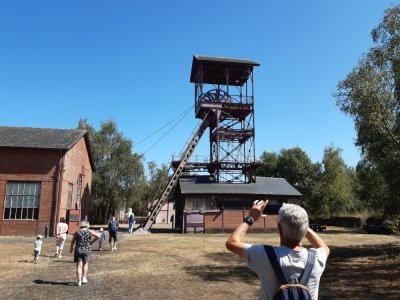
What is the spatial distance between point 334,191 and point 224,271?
156 ft

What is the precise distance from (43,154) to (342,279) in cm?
2535

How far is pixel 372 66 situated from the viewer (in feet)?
69.4

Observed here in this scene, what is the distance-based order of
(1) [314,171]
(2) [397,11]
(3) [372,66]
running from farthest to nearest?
(1) [314,171] < (3) [372,66] < (2) [397,11]

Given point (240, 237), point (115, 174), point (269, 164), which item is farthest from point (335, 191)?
point (240, 237)

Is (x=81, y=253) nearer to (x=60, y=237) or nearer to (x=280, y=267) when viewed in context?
(x=60, y=237)

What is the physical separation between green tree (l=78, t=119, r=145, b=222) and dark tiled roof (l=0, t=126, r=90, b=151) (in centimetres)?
1449

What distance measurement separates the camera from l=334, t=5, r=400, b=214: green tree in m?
18.0

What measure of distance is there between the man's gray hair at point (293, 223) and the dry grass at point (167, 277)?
7558mm

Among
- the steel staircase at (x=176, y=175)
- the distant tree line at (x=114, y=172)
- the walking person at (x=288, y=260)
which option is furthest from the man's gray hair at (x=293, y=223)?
the distant tree line at (x=114, y=172)

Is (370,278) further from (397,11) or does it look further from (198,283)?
(397,11)

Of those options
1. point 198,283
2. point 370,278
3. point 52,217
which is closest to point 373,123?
point 370,278

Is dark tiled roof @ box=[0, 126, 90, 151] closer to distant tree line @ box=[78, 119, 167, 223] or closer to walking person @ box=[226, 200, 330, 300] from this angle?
distant tree line @ box=[78, 119, 167, 223]

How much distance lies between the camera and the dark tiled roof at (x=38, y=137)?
3023cm

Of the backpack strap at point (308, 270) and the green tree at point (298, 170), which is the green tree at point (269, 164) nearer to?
the green tree at point (298, 170)
